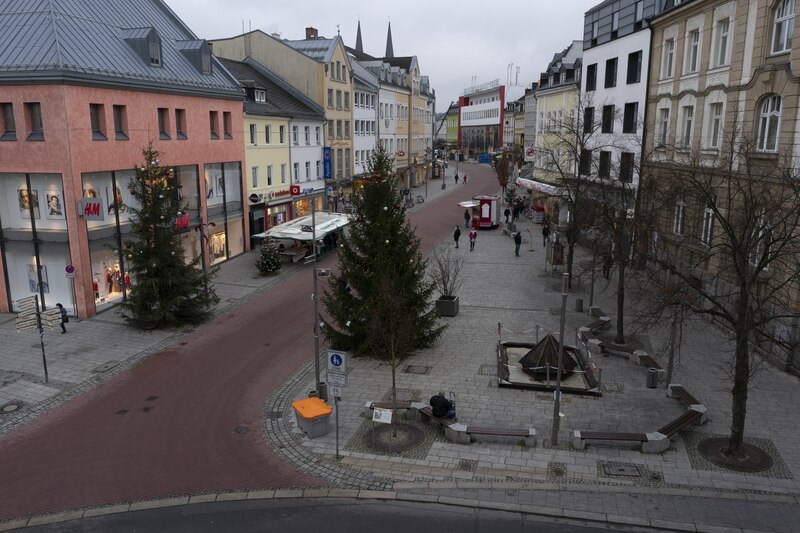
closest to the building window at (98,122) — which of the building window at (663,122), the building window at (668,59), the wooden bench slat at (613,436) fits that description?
the wooden bench slat at (613,436)

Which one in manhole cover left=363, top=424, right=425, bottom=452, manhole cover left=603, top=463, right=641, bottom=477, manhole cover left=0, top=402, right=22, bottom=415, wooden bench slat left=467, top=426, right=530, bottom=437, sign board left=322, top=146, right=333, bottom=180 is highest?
sign board left=322, top=146, right=333, bottom=180

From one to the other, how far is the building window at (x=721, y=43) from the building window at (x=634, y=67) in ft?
26.8

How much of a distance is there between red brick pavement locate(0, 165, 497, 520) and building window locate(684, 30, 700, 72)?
20564mm

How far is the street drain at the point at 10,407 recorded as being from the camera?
17.2 meters

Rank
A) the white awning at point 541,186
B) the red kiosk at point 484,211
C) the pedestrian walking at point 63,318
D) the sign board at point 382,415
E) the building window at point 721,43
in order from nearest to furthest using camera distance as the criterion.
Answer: the sign board at point 382,415 < the pedestrian walking at point 63,318 < the building window at point 721,43 < the white awning at point 541,186 < the red kiosk at point 484,211

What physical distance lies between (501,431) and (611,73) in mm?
29761

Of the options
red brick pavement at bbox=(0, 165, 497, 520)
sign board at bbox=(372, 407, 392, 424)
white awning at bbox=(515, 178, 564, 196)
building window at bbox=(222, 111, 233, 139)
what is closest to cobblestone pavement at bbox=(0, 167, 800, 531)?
red brick pavement at bbox=(0, 165, 497, 520)

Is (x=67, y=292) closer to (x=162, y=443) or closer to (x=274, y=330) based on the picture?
(x=274, y=330)

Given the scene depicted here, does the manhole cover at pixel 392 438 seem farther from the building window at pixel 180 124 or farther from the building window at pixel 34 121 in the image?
the building window at pixel 180 124

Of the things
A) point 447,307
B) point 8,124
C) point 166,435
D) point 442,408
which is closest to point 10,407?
point 166,435

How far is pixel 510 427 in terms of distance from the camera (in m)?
15.8

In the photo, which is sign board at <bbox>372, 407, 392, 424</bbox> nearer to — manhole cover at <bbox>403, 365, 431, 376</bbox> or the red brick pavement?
the red brick pavement

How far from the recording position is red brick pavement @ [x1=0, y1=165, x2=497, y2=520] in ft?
44.2

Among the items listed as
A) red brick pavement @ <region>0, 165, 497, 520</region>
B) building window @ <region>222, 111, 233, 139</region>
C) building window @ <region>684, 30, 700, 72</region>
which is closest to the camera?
red brick pavement @ <region>0, 165, 497, 520</region>
